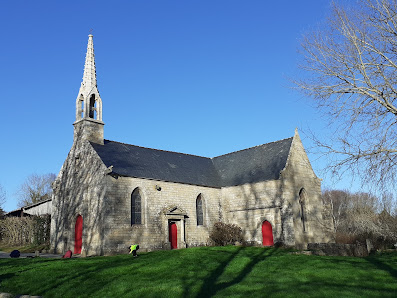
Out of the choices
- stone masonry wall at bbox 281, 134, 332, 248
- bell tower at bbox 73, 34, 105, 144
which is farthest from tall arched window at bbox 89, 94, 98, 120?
stone masonry wall at bbox 281, 134, 332, 248

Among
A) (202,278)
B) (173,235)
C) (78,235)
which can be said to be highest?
(78,235)

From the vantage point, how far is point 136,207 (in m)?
26.1

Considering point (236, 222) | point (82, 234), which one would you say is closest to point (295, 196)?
point (236, 222)

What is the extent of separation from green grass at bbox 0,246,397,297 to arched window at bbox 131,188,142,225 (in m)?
7.50

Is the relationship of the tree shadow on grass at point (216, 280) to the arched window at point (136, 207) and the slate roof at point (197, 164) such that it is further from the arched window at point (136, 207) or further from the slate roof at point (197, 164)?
the slate roof at point (197, 164)

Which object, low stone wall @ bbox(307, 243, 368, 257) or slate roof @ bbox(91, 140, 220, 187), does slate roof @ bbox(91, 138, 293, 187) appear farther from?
low stone wall @ bbox(307, 243, 368, 257)

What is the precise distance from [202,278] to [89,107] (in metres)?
19.7

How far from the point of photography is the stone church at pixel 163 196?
81.9 feet

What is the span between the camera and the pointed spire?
29675mm

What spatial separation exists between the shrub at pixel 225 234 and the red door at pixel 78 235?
10308 millimetres

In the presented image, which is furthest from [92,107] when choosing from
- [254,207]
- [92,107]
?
[254,207]

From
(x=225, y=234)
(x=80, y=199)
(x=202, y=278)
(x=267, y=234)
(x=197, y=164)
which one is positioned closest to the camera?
(x=202, y=278)

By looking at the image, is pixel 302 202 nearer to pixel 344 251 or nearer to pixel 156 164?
pixel 344 251

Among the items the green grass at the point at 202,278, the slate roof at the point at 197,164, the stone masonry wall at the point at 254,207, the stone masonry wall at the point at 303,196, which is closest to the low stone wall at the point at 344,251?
the stone masonry wall at the point at 303,196
